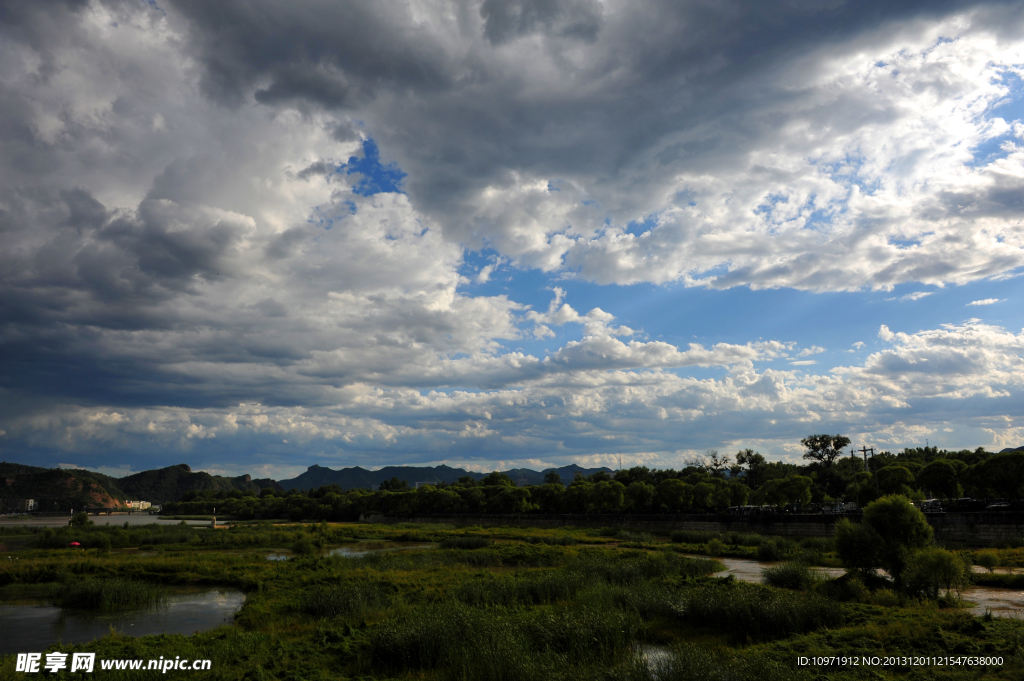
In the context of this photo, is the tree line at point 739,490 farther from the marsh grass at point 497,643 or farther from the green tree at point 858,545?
the marsh grass at point 497,643

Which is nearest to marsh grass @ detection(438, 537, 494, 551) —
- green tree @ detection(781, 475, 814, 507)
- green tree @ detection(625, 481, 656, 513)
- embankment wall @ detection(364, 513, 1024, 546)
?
embankment wall @ detection(364, 513, 1024, 546)

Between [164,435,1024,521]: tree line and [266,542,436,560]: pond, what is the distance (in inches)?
1809

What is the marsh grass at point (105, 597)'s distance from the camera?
32.6 m

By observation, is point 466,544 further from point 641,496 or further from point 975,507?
point 975,507

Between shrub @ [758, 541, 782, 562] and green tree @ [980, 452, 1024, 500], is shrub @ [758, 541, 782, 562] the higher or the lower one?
the lower one

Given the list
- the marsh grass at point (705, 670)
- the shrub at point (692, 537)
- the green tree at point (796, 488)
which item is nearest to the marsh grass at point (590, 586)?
the marsh grass at point (705, 670)

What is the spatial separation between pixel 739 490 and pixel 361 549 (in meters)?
69.4

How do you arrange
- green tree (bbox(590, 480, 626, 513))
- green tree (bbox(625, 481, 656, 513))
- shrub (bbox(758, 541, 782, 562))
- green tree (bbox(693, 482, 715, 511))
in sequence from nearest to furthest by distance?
shrub (bbox(758, 541, 782, 562)) → green tree (bbox(693, 482, 715, 511)) → green tree (bbox(625, 481, 656, 513)) → green tree (bbox(590, 480, 626, 513))

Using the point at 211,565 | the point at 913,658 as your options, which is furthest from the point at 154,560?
the point at 913,658

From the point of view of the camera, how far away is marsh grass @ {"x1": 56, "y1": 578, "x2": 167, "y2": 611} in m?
32.6

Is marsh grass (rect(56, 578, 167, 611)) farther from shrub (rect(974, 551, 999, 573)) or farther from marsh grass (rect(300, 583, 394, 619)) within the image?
shrub (rect(974, 551, 999, 573))

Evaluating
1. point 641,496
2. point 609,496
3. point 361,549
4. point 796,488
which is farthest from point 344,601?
point 609,496

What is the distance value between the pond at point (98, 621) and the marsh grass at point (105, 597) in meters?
0.97

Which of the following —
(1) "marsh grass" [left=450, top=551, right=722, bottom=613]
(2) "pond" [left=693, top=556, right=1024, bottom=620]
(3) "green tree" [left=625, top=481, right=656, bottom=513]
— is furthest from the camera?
(3) "green tree" [left=625, top=481, right=656, bottom=513]
